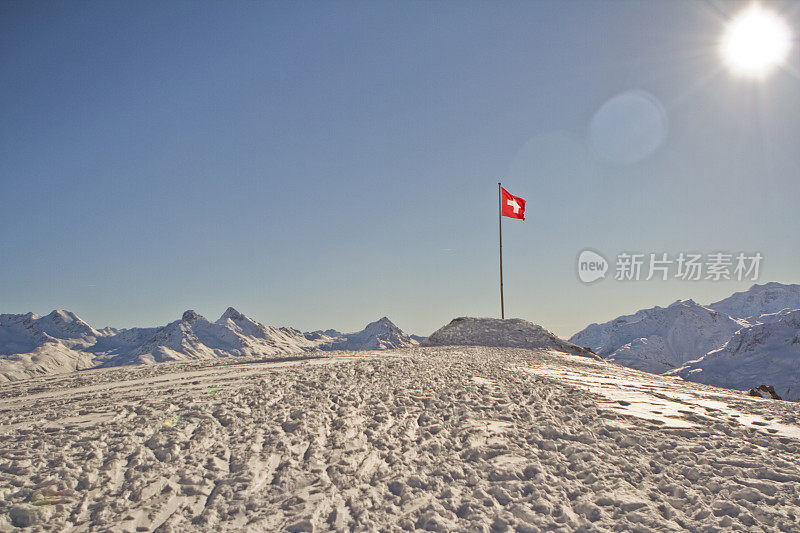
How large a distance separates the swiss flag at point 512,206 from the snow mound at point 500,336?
8.66 m

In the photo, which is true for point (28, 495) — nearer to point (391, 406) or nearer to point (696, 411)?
point (391, 406)

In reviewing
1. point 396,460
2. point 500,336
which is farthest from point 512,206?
point 396,460

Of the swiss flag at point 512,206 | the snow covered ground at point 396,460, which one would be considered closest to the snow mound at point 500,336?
the swiss flag at point 512,206

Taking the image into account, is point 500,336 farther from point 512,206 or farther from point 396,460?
point 396,460

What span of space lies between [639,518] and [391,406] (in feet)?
16.7

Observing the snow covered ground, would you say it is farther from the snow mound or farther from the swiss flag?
the swiss flag

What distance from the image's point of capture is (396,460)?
6.38 metres

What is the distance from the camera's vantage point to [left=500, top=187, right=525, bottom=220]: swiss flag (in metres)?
32.9

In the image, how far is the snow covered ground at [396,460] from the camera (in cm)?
496

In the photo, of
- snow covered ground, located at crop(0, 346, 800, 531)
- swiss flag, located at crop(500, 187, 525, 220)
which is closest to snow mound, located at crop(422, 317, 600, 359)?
swiss flag, located at crop(500, 187, 525, 220)

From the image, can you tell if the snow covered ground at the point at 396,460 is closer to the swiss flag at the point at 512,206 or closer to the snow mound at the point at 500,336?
the snow mound at the point at 500,336

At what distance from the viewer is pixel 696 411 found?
9031 mm

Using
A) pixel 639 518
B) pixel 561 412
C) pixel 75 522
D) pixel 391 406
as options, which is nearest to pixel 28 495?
pixel 75 522

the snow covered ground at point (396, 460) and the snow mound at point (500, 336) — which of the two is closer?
the snow covered ground at point (396, 460)
